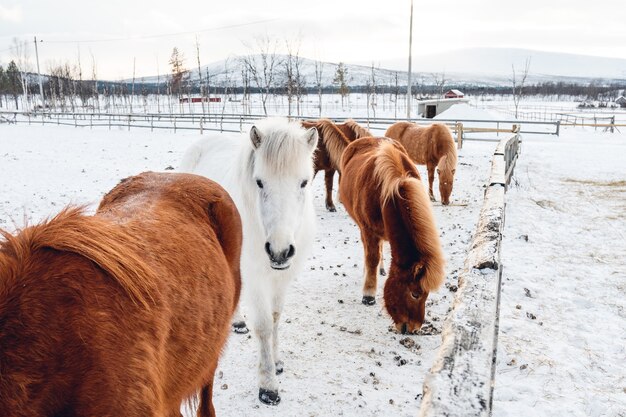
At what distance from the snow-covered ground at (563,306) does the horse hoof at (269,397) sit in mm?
1450

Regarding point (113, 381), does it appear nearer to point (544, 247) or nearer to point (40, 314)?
point (40, 314)

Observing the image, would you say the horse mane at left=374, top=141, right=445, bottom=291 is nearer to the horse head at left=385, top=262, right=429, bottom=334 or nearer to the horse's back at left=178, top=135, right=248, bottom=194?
the horse head at left=385, top=262, right=429, bottom=334

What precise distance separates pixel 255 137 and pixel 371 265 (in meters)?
2.15

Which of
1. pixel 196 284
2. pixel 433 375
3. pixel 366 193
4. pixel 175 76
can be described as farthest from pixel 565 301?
pixel 175 76

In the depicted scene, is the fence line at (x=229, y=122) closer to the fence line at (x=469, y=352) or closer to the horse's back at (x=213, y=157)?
the horse's back at (x=213, y=157)

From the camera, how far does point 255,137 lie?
9.59 feet

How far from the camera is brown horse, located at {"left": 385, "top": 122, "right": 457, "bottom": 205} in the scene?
816 centimetres

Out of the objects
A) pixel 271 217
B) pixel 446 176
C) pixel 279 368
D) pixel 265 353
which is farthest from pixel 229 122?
pixel 271 217

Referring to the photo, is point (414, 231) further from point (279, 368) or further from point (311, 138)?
point (279, 368)

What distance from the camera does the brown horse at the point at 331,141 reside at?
25.9 feet

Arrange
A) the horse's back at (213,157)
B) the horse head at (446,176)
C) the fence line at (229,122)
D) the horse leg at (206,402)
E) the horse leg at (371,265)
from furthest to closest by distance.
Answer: the fence line at (229,122) → the horse head at (446,176) → the horse leg at (371,265) → the horse's back at (213,157) → the horse leg at (206,402)

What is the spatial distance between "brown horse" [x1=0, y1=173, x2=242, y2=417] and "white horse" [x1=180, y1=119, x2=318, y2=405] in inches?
35.6

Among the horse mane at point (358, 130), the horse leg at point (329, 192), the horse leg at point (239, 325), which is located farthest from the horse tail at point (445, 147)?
the horse leg at point (239, 325)

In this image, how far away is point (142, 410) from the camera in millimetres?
1162
